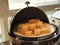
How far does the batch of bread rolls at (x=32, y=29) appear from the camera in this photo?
2.74ft

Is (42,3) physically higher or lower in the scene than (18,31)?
higher

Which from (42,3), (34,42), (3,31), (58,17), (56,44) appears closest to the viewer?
(34,42)

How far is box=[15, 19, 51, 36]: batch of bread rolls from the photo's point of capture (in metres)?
0.83

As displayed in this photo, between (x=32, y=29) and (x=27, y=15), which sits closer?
(x=32, y=29)

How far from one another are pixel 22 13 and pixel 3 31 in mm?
467

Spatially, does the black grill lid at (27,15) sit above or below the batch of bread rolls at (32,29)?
above

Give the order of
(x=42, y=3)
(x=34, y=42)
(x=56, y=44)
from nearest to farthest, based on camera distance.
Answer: (x=34, y=42) < (x=56, y=44) < (x=42, y=3)

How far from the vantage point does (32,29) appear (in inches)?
33.8

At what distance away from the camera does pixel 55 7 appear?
1.56 meters

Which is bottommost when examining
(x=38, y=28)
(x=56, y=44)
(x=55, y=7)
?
(x=56, y=44)

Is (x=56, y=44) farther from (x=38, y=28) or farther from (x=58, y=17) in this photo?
(x=58, y=17)

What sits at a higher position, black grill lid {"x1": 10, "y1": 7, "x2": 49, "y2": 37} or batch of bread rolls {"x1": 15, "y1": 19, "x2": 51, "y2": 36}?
black grill lid {"x1": 10, "y1": 7, "x2": 49, "y2": 37}

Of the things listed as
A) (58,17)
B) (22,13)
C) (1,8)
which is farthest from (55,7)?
(22,13)

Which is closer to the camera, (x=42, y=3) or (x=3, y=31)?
→ (x=3, y=31)
